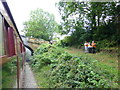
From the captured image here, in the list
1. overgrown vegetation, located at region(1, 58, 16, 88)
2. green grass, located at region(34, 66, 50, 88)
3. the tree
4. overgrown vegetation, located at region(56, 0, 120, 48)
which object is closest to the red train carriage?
overgrown vegetation, located at region(1, 58, 16, 88)

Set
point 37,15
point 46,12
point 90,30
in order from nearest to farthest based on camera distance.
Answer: point 90,30 < point 37,15 < point 46,12

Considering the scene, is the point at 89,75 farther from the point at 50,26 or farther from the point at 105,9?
the point at 50,26

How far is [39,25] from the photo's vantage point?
57.4ft

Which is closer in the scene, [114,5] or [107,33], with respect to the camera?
[114,5]

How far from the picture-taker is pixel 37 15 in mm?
19891

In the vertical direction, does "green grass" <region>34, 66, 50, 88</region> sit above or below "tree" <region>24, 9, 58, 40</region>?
below

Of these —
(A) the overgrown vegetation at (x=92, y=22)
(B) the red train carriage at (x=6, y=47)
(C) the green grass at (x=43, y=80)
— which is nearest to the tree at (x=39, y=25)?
(A) the overgrown vegetation at (x=92, y=22)

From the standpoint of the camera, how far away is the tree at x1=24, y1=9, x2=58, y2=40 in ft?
56.2

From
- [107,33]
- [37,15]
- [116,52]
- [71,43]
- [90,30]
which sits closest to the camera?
[116,52]

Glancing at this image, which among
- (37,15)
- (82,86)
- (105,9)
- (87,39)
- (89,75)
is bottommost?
(82,86)

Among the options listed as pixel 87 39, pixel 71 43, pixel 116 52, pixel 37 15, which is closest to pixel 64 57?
pixel 116 52

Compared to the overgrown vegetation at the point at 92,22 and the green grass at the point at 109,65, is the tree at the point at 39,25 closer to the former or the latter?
the overgrown vegetation at the point at 92,22

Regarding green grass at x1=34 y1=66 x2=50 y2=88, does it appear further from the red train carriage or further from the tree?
the tree

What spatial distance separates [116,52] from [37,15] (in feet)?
51.9
